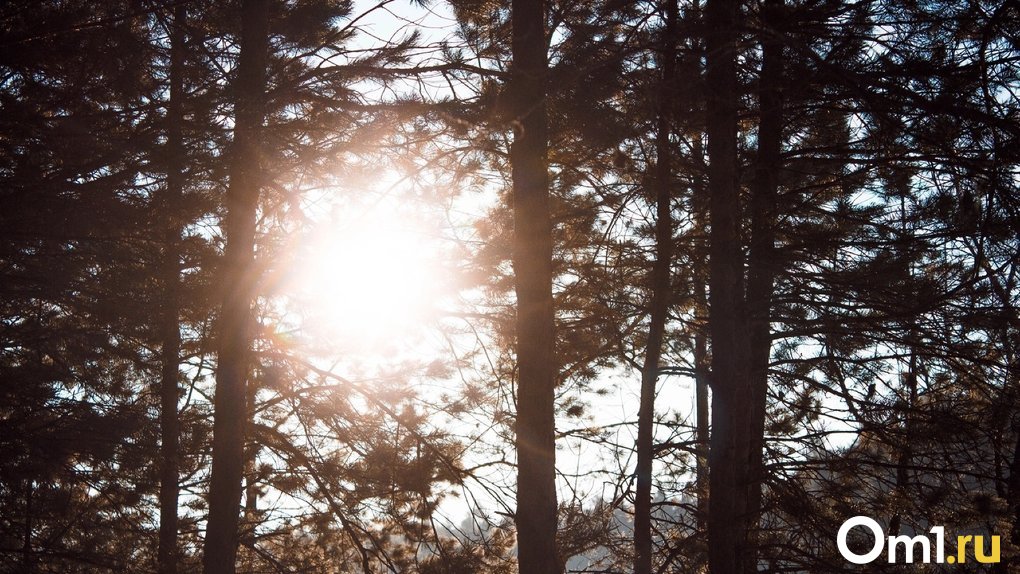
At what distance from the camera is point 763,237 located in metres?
6.71

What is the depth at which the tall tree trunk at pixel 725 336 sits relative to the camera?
21.1 ft

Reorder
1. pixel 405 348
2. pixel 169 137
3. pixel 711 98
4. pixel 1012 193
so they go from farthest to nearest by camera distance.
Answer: pixel 405 348 < pixel 169 137 < pixel 711 98 < pixel 1012 193

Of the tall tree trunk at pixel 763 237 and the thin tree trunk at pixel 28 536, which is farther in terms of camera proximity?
the thin tree trunk at pixel 28 536

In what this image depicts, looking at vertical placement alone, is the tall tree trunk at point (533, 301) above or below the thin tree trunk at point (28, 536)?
above

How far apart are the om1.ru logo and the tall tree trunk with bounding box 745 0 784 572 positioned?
0.73m

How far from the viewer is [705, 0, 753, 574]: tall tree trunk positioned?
253 inches

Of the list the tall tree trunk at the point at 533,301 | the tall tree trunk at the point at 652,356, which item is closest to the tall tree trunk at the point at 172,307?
the tall tree trunk at the point at 533,301

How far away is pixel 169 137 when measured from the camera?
272 inches

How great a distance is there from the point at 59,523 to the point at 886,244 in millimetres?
8446

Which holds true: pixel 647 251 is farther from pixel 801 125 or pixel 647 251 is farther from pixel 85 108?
pixel 85 108

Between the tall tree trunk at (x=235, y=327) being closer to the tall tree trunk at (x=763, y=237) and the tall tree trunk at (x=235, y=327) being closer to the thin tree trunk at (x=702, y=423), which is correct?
the thin tree trunk at (x=702, y=423)

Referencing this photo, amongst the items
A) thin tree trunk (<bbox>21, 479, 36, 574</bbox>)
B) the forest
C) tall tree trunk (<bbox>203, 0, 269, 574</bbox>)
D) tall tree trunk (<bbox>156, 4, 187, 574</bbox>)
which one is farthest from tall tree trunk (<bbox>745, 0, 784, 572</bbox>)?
thin tree trunk (<bbox>21, 479, 36, 574</bbox>)

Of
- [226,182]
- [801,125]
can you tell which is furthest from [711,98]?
[226,182]

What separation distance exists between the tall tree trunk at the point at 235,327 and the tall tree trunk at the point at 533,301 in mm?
2317
